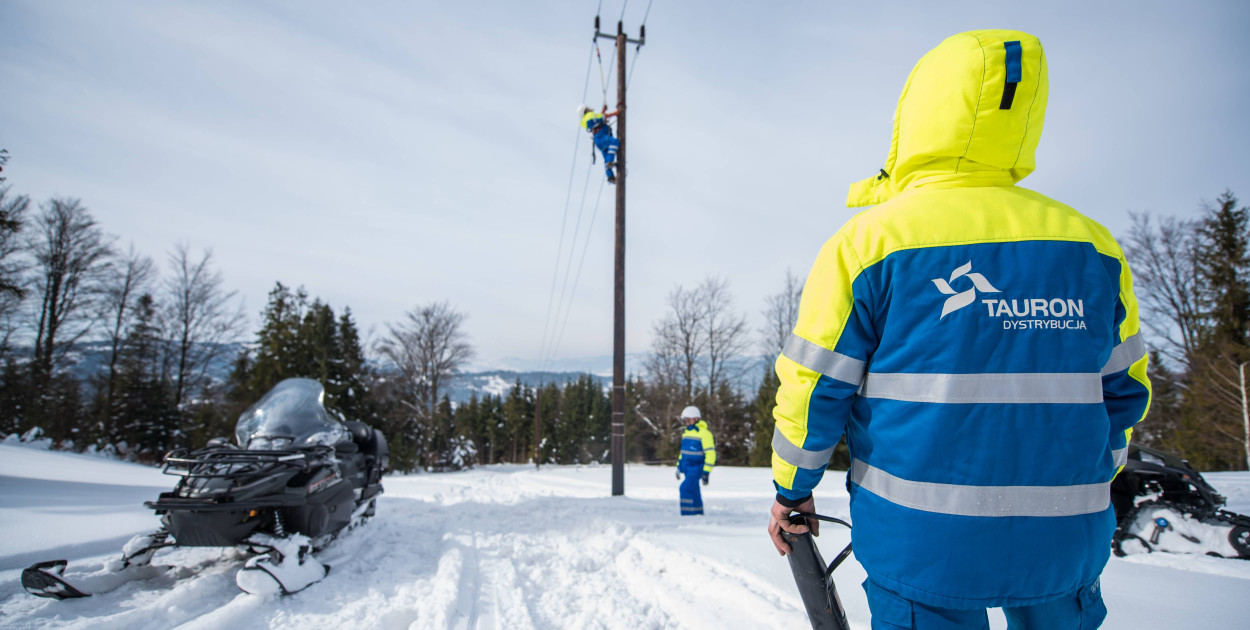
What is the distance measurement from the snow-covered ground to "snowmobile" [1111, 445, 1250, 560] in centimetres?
17

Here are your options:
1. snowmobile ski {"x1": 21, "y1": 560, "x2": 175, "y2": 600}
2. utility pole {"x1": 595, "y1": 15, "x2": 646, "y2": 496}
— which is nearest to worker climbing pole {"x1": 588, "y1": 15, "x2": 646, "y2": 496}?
utility pole {"x1": 595, "y1": 15, "x2": 646, "y2": 496}

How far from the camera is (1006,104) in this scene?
1447mm

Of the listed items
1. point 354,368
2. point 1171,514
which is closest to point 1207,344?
point 1171,514

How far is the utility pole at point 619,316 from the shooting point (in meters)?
9.38

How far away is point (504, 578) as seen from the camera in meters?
4.08

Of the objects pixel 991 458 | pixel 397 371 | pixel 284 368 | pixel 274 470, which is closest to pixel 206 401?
pixel 284 368

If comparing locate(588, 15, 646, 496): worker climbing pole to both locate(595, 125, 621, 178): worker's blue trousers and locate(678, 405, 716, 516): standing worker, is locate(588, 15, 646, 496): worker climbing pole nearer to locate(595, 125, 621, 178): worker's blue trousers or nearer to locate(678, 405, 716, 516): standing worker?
locate(595, 125, 621, 178): worker's blue trousers

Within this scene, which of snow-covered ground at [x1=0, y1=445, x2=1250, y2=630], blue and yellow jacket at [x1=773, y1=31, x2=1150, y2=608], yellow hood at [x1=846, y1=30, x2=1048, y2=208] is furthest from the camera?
snow-covered ground at [x1=0, y1=445, x2=1250, y2=630]

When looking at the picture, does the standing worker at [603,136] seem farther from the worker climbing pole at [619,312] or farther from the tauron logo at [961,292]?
the tauron logo at [961,292]

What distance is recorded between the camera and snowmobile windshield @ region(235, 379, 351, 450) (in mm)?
5008

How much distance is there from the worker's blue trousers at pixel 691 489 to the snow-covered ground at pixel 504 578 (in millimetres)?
233

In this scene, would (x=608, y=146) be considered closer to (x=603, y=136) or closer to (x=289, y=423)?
(x=603, y=136)

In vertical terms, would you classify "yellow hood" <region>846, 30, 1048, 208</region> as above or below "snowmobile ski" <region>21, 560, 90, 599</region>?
above

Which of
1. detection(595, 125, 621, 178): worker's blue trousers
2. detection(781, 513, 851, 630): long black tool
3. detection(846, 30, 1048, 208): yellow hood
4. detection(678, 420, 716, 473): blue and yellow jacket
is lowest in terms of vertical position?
detection(678, 420, 716, 473): blue and yellow jacket
